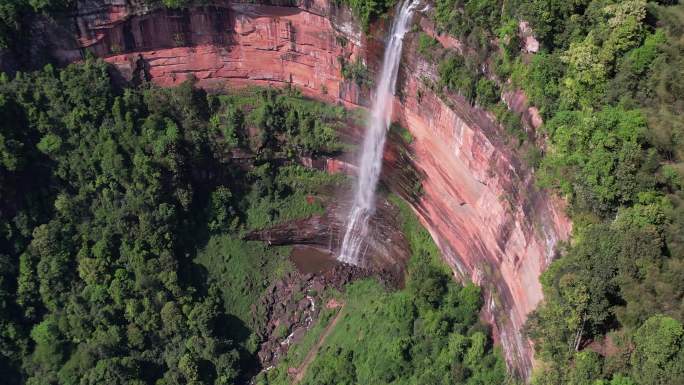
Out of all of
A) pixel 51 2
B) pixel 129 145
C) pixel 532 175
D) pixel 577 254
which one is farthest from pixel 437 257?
pixel 51 2

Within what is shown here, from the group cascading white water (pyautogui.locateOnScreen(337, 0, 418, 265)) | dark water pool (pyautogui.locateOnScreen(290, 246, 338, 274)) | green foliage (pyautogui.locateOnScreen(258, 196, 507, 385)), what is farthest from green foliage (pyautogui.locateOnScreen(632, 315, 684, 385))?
dark water pool (pyautogui.locateOnScreen(290, 246, 338, 274))

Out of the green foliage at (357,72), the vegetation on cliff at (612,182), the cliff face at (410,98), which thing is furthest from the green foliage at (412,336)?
the green foliage at (357,72)

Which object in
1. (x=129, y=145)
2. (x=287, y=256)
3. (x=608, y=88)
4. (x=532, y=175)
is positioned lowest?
(x=287, y=256)

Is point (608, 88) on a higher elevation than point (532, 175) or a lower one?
higher

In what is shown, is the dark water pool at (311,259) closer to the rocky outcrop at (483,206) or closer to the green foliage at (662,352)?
the rocky outcrop at (483,206)

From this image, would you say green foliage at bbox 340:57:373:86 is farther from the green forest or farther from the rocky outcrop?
the rocky outcrop

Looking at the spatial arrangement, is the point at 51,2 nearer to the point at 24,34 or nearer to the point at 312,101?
the point at 24,34

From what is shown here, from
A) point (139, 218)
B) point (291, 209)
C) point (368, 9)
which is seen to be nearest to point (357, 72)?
point (368, 9)
